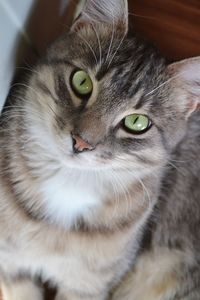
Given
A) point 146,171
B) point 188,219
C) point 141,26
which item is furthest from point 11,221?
point 141,26

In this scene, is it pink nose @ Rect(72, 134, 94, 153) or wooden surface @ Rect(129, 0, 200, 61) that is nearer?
pink nose @ Rect(72, 134, 94, 153)

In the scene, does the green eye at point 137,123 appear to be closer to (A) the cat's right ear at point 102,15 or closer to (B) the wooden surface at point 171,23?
A: (A) the cat's right ear at point 102,15

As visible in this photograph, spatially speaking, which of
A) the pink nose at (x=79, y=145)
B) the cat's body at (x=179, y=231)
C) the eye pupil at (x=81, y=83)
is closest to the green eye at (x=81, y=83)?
the eye pupil at (x=81, y=83)

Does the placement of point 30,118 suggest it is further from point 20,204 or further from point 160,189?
point 160,189

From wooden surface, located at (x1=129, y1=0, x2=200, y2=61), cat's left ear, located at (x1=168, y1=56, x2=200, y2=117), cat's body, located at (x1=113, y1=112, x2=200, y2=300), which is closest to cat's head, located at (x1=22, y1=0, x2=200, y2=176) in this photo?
cat's left ear, located at (x1=168, y1=56, x2=200, y2=117)

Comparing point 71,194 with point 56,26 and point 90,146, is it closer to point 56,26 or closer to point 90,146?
point 90,146

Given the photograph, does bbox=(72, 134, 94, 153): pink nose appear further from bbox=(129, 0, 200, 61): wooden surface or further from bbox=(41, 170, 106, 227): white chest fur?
bbox=(129, 0, 200, 61): wooden surface

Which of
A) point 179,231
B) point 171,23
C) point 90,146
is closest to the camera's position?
point 90,146

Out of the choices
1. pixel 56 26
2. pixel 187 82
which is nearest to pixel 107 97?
pixel 187 82
